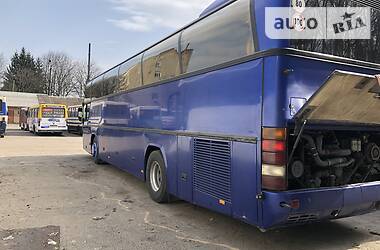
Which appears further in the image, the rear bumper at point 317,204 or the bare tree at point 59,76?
the bare tree at point 59,76

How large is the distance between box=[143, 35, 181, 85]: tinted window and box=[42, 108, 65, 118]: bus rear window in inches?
1003

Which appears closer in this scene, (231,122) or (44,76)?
(231,122)

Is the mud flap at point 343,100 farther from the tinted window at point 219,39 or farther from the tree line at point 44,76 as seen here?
the tree line at point 44,76

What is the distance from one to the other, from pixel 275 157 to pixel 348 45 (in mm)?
1930

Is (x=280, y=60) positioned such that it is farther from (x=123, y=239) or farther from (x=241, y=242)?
(x=123, y=239)

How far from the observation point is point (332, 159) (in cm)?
494

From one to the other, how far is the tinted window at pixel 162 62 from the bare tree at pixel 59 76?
250 ft

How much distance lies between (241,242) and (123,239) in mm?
1635

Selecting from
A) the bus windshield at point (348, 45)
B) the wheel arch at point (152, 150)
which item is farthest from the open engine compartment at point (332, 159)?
the wheel arch at point (152, 150)

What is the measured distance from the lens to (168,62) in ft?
23.5

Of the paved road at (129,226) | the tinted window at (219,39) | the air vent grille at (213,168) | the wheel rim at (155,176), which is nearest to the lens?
the tinted window at (219,39)

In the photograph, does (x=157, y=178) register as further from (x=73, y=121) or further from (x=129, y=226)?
(x=73, y=121)

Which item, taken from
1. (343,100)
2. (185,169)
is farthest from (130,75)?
(343,100)

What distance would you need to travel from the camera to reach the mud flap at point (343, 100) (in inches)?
165
